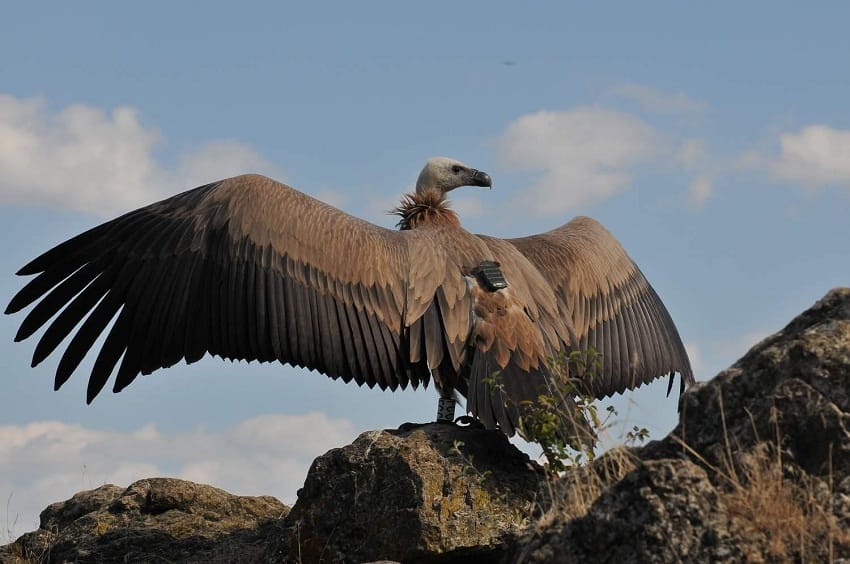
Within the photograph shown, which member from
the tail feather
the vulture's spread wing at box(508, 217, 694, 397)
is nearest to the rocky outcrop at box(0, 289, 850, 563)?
the tail feather

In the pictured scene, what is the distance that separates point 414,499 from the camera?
6430mm

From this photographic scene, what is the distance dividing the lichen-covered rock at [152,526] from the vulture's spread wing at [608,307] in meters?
2.76

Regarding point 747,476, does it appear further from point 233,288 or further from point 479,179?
point 479,179

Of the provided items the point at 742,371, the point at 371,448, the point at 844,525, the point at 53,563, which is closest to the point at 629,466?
the point at 742,371

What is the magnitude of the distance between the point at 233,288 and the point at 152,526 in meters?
1.75

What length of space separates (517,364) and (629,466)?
295cm

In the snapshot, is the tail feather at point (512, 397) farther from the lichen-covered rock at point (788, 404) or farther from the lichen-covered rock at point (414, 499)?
the lichen-covered rock at point (788, 404)

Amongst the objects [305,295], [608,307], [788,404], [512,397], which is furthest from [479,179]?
[788,404]

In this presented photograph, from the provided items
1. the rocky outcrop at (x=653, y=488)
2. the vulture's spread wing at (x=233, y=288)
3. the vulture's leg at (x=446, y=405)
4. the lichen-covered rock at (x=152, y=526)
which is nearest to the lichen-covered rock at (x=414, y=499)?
the rocky outcrop at (x=653, y=488)

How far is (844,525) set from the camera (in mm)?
4293

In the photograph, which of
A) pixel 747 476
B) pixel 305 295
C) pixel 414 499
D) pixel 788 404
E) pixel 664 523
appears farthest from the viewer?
pixel 305 295

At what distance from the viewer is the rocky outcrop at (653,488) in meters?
4.18

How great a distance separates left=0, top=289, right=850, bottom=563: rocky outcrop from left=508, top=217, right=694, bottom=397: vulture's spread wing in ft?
9.22

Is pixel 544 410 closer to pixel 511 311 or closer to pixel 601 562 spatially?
pixel 511 311
